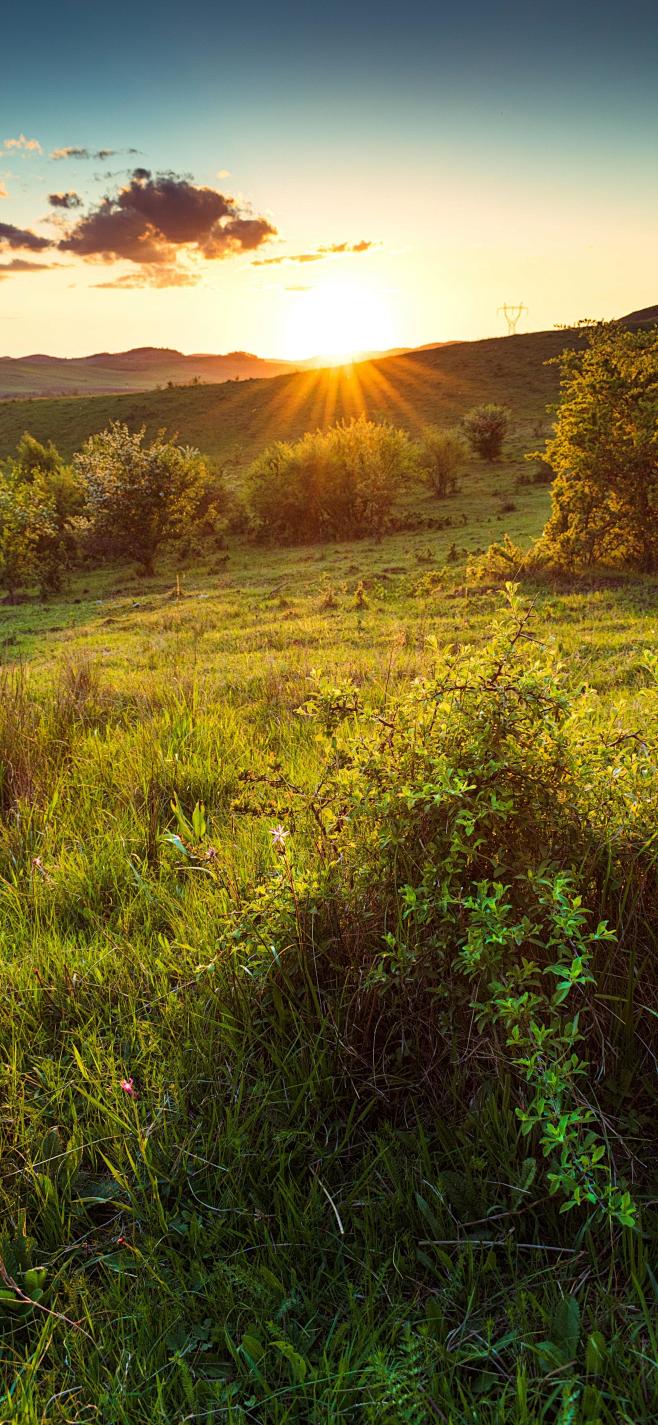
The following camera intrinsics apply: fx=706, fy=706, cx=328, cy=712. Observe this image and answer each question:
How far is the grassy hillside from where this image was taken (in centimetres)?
7275

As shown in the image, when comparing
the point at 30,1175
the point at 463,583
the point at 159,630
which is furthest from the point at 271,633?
the point at 30,1175

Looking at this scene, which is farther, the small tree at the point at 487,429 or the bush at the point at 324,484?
the small tree at the point at 487,429

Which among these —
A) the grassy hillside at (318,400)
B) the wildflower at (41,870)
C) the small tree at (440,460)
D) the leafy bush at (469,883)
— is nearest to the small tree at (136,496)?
the small tree at (440,460)

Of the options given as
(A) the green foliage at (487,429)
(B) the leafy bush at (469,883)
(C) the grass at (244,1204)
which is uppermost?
(A) the green foliage at (487,429)

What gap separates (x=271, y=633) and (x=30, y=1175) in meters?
12.3

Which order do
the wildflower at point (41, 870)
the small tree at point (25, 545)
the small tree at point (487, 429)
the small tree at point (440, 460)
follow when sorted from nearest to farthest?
the wildflower at point (41, 870), the small tree at point (25, 545), the small tree at point (440, 460), the small tree at point (487, 429)

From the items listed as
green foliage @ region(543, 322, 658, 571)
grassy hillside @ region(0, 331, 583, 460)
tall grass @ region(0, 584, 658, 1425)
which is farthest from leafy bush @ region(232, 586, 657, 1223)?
grassy hillside @ region(0, 331, 583, 460)

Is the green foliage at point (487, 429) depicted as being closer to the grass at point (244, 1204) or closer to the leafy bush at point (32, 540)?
the leafy bush at point (32, 540)

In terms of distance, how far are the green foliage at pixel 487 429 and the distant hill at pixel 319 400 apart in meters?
16.6

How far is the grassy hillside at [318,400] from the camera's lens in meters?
72.8

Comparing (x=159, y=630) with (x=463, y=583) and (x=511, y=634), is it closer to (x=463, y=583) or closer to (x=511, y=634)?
(x=463, y=583)

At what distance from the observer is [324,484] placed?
3919cm

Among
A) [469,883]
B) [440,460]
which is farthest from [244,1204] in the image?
[440,460]

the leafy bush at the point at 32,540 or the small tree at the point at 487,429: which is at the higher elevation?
the small tree at the point at 487,429
